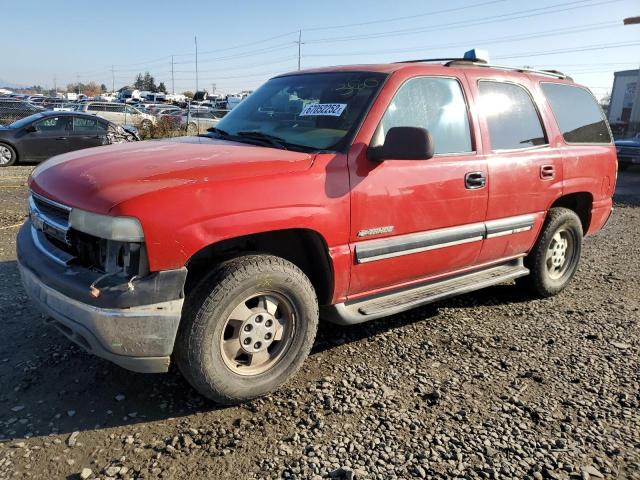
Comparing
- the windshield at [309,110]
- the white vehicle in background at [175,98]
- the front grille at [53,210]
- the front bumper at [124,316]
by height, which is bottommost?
the front bumper at [124,316]

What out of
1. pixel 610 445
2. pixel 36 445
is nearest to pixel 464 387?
pixel 610 445

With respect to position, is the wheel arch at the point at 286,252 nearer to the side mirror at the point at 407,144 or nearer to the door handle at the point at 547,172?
the side mirror at the point at 407,144

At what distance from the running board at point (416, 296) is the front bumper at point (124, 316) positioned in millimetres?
1076

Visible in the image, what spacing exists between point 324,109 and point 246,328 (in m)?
1.55

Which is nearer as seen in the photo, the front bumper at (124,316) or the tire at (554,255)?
the front bumper at (124,316)

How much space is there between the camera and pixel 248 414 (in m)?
2.81

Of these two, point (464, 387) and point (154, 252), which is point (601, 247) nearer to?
point (464, 387)

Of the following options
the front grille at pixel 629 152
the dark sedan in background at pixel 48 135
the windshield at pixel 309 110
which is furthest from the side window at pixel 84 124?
the front grille at pixel 629 152

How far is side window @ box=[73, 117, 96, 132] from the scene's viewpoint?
42.7 ft

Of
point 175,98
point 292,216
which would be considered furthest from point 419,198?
point 175,98

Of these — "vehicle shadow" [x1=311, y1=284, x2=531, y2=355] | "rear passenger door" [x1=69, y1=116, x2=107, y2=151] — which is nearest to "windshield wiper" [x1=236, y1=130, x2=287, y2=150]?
"vehicle shadow" [x1=311, y1=284, x2=531, y2=355]

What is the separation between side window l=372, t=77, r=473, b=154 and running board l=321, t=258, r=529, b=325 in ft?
3.22

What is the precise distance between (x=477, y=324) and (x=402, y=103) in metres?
1.89

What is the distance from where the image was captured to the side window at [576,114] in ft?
14.9
